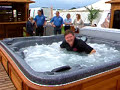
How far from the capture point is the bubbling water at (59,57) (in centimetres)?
284

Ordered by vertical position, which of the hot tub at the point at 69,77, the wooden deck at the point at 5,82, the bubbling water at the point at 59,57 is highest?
the hot tub at the point at 69,77

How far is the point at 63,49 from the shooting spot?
3.33m

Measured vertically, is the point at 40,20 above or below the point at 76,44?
above

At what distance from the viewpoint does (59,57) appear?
325 cm

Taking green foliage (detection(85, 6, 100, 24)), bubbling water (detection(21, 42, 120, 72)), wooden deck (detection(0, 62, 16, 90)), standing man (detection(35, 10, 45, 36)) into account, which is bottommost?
wooden deck (detection(0, 62, 16, 90))

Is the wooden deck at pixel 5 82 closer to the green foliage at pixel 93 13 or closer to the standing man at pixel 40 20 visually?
the standing man at pixel 40 20

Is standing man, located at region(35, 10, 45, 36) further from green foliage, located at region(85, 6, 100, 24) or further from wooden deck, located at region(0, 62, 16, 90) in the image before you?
green foliage, located at region(85, 6, 100, 24)

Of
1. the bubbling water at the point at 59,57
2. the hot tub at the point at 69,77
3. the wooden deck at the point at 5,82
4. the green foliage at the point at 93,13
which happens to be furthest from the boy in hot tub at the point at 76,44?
the green foliage at the point at 93,13

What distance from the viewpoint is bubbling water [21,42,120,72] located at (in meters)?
2.84

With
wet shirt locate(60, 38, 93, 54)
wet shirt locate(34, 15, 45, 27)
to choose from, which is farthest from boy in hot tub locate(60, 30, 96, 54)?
wet shirt locate(34, 15, 45, 27)

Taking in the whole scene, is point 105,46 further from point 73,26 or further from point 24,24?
point 24,24

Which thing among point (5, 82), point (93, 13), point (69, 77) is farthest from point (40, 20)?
point (93, 13)

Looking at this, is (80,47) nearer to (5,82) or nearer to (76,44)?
(76,44)

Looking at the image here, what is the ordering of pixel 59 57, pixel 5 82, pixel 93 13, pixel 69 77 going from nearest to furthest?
pixel 69 77 → pixel 5 82 → pixel 59 57 → pixel 93 13
